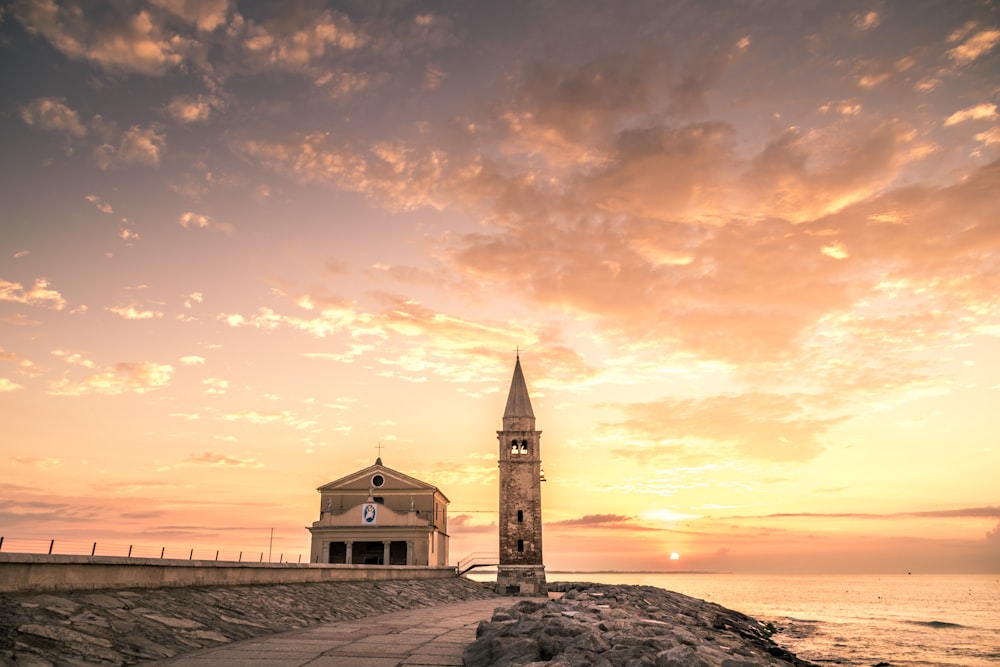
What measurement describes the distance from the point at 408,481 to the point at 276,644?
4182cm

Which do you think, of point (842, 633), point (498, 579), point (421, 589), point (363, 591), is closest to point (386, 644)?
point (363, 591)

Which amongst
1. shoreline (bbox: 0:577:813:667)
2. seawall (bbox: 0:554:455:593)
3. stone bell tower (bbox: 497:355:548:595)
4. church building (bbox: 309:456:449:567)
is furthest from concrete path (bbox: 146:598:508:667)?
stone bell tower (bbox: 497:355:548:595)

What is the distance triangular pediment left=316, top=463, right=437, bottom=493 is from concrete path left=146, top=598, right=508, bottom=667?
3678cm

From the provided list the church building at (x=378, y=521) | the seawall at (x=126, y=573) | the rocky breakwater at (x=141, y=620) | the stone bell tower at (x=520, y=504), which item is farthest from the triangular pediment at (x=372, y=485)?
the rocky breakwater at (x=141, y=620)

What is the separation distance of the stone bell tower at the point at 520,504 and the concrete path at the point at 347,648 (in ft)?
115

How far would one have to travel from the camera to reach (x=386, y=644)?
12.3m

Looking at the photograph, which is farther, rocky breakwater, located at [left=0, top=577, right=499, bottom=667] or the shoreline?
the shoreline

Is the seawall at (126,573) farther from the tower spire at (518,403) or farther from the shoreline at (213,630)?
the tower spire at (518,403)

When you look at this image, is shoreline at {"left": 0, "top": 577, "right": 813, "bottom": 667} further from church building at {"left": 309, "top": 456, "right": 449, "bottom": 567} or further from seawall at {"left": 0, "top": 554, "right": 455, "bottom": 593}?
church building at {"left": 309, "top": 456, "right": 449, "bottom": 567}

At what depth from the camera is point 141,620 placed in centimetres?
1109

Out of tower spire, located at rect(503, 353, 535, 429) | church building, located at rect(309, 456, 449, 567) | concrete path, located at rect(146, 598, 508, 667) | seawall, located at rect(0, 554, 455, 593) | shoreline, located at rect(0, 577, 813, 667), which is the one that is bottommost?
concrete path, located at rect(146, 598, 508, 667)

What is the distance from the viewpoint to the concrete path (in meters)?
9.98

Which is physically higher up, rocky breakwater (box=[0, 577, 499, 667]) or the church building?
the church building

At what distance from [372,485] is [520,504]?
38.3 ft
